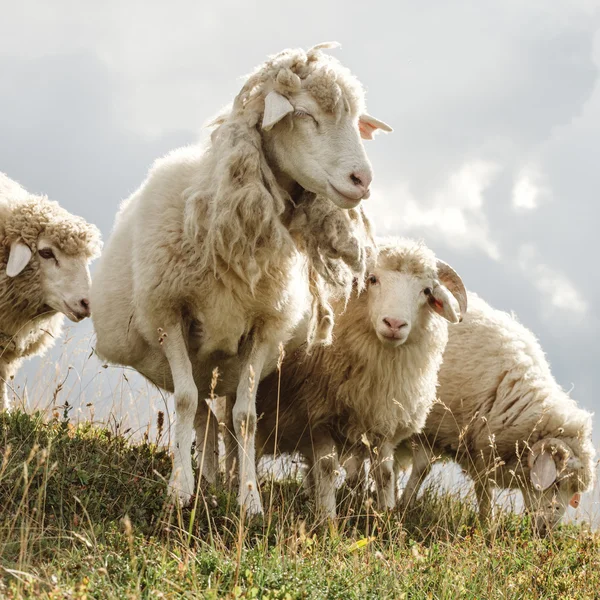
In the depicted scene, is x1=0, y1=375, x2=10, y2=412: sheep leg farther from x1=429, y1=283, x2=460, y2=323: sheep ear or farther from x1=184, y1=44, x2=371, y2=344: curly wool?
x1=429, y1=283, x2=460, y2=323: sheep ear

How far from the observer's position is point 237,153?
16.6 ft

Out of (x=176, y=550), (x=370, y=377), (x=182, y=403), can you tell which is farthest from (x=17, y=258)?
(x=176, y=550)

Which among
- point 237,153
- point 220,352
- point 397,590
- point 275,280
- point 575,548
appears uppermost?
point 237,153

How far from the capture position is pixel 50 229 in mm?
7625

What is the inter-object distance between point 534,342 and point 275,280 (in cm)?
392

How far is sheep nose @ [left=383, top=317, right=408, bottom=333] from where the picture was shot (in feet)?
20.3

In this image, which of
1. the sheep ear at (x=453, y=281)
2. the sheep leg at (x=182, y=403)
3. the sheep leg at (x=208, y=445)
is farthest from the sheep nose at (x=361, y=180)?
the sheep ear at (x=453, y=281)

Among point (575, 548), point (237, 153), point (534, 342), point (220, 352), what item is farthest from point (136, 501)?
point (534, 342)

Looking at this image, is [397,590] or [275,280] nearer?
[397,590]

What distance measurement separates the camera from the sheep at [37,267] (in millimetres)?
7523

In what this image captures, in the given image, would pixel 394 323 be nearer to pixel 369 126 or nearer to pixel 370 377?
pixel 370 377

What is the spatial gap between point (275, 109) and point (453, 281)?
2814 mm

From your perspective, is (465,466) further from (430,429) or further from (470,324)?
(470,324)

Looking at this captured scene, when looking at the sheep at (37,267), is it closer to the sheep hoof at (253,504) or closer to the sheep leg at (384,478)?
the sheep leg at (384,478)
